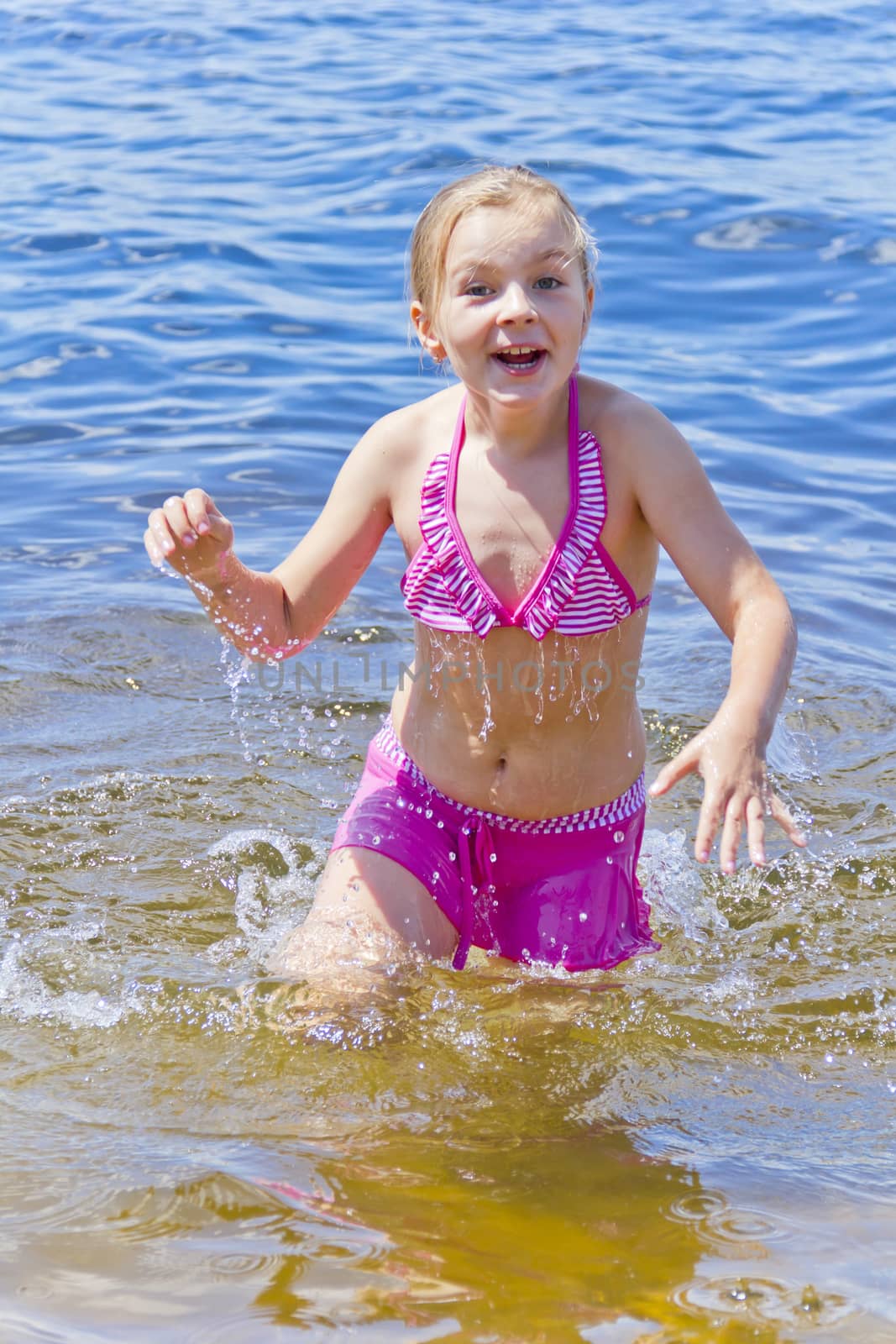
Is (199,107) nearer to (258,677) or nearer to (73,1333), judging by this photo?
(258,677)

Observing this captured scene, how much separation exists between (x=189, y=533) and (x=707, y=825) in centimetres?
123

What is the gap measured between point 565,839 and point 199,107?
39.2 feet

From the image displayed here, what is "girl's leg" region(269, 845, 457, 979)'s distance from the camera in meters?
3.31

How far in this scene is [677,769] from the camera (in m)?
2.65

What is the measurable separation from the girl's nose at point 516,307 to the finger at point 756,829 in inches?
44.3

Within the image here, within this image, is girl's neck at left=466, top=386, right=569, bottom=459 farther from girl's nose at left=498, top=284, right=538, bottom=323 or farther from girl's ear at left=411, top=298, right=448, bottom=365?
girl's nose at left=498, top=284, right=538, bottom=323

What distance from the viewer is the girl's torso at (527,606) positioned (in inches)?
133

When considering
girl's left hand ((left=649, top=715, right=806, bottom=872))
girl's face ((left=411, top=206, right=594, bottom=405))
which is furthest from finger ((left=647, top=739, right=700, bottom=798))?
girl's face ((left=411, top=206, right=594, bottom=405))

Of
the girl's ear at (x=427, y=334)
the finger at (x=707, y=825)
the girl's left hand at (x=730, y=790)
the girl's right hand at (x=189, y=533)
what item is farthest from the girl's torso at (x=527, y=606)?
the finger at (x=707, y=825)

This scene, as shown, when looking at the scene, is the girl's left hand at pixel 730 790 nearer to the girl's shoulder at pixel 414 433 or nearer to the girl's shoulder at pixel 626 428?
the girl's shoulder at pixel 626 428

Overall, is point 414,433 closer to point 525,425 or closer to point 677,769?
point 525,425

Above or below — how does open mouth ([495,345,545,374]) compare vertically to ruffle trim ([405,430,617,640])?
above

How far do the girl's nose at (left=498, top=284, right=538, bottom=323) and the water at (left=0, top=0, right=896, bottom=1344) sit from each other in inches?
54.5

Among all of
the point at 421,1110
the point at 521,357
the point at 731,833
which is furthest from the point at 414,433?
the point at 421,1110
